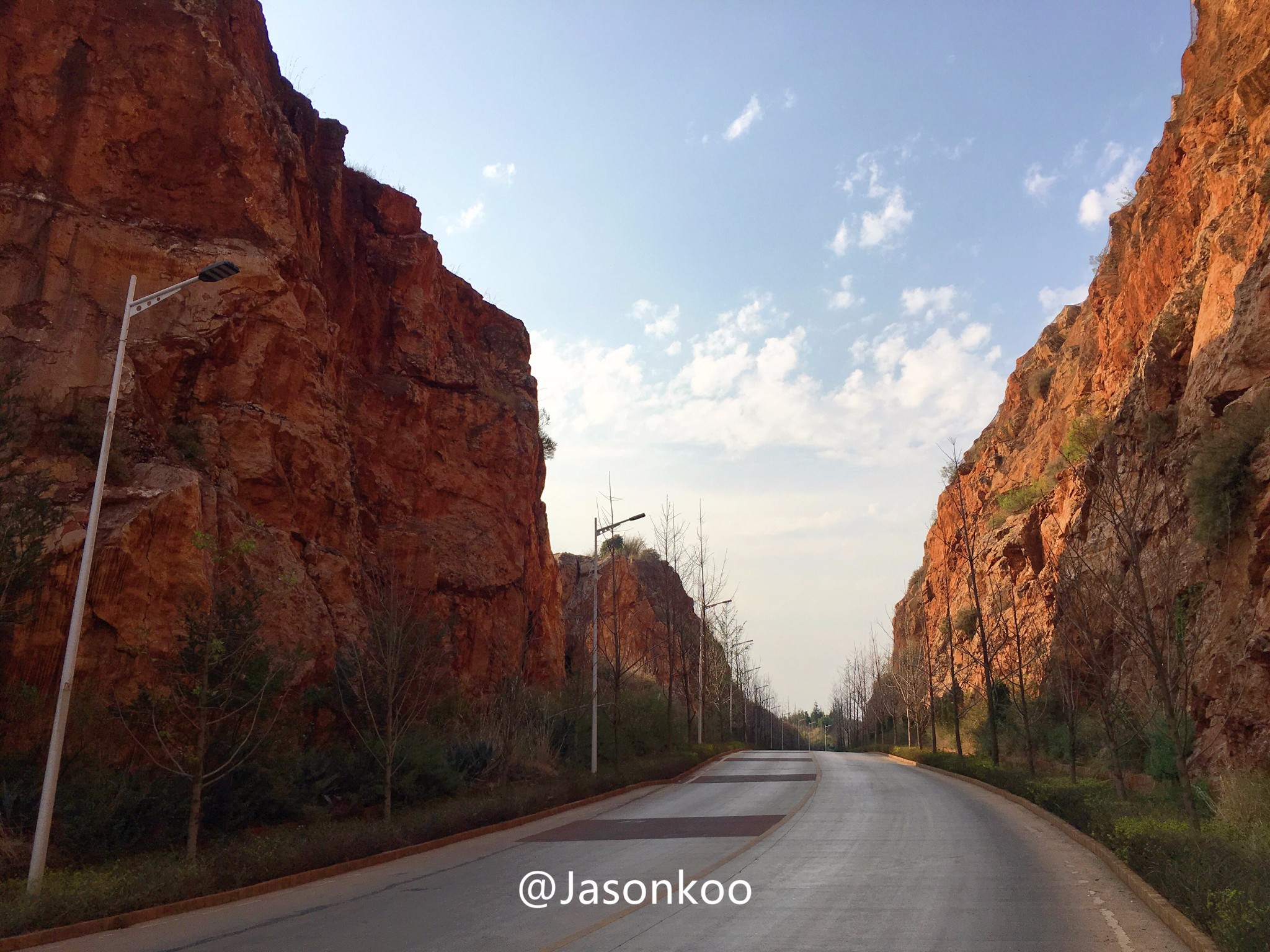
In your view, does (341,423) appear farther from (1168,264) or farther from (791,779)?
(1168,264)

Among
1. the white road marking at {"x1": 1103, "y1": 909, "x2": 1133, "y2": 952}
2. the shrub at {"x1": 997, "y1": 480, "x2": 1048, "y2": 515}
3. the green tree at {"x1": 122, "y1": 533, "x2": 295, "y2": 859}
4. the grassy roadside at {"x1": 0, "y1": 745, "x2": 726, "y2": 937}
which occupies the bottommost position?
the grassy roadside at {"x1": 0, "y1": 745, "x2": 726, "y2": 937}

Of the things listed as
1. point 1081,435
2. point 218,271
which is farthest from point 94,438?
point 1081,435

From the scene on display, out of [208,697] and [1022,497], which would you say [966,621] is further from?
[208,697]

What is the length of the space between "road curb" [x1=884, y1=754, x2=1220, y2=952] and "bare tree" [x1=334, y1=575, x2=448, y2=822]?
34.1 feet

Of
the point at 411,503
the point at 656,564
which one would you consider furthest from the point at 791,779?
the point at 656,564

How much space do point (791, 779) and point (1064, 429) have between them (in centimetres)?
2629

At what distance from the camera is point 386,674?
1983cm

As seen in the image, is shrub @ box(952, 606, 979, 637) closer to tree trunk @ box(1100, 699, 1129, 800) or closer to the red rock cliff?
the red rock cliff

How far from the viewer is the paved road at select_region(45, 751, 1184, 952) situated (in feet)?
26.8

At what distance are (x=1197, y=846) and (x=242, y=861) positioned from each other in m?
11.6

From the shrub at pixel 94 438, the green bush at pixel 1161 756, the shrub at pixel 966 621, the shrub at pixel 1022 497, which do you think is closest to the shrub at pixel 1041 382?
the shrub at pixel 1022 497

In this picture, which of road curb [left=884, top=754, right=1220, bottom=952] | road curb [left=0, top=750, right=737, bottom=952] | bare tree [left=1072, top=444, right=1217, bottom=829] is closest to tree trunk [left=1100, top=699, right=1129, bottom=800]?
bare tree [left=1072, top=444, right=1217, bottom=829]

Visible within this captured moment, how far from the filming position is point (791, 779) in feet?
95.6

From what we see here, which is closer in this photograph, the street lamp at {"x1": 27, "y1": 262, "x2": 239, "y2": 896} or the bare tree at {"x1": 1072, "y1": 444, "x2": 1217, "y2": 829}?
the street lamp at {"x1": 27, "y1": 262, "x2": 239, "y2": 896}
